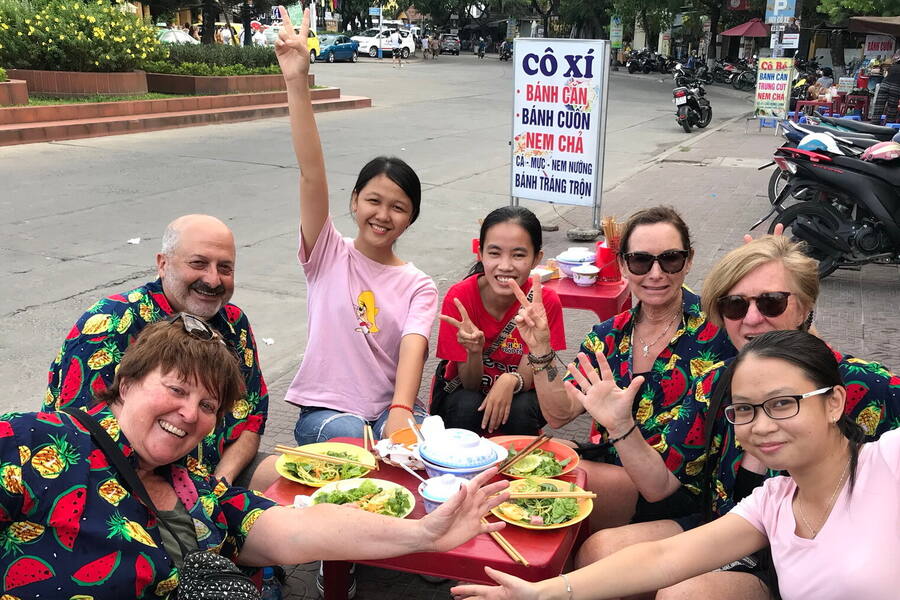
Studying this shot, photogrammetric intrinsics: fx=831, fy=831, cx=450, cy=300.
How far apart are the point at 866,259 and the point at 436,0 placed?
172 feet

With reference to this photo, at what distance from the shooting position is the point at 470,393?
3.63 m

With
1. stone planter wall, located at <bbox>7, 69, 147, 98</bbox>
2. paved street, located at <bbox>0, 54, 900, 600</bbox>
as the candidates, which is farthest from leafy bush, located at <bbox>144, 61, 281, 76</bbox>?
paved street, located at <bbox>0, 54, 900, 600</bbox>

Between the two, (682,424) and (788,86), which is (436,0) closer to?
(788,86)

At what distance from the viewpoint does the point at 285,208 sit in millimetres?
9609

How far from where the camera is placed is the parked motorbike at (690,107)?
17.8 meters

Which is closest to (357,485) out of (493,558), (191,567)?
(493,558)

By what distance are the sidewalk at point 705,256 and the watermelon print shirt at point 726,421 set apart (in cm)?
115

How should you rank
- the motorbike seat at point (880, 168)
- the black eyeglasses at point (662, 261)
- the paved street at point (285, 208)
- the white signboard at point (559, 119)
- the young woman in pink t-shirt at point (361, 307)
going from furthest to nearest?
the white signboard at point (559, 119)
the motorbike seat at point (880, 168)
the paved street at point (285, 208)
the young woman in pink t-shirt at point (361, 307)
the black eyeglasses at point (662, 261)

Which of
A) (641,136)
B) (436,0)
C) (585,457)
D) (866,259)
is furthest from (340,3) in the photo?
(585,457)

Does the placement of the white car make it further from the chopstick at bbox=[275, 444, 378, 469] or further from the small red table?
the chopstick at bbox=[275, 444, 378, 469]

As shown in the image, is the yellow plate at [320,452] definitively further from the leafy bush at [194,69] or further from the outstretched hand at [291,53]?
the leafy bush at [194,69]

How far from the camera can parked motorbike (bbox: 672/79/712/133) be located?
58.3 ft

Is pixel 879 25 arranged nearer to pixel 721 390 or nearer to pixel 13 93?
pixel 13 93

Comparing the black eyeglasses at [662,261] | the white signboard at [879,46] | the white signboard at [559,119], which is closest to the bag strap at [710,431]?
the black eyeglasses at [662,261]
